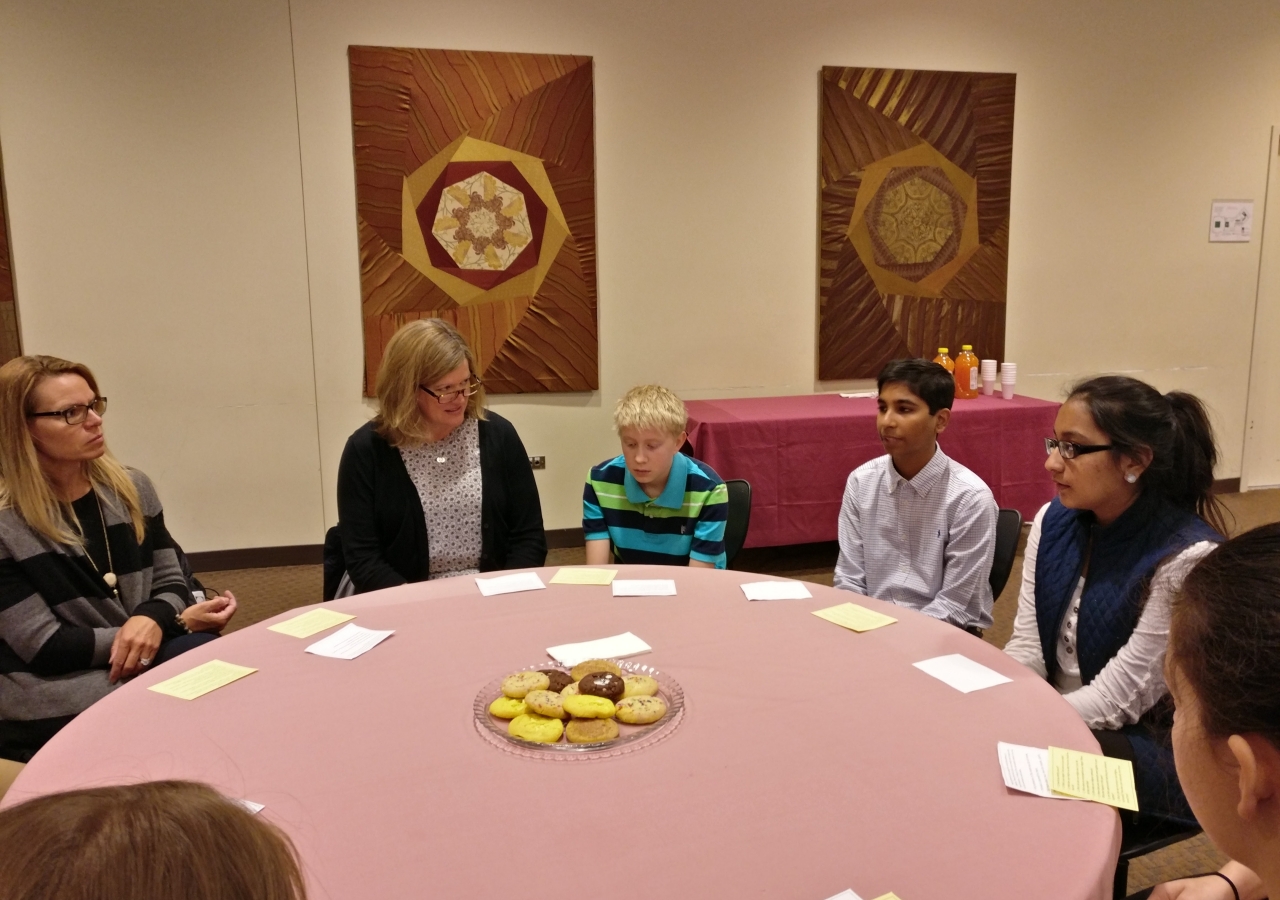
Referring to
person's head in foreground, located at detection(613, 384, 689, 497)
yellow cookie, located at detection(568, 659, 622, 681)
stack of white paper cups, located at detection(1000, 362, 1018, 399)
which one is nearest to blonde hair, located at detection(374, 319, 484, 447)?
person's head in foreground, located at detection(613, 384, 689, 497)

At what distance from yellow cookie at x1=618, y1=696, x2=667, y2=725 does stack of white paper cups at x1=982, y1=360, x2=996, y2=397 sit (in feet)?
13.3

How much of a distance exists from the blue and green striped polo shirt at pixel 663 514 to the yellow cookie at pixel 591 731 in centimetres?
119

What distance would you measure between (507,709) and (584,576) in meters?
0.74

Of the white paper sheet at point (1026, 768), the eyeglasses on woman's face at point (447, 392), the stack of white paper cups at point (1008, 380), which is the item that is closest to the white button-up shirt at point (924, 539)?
the white paper sheet at point (1026, 768)

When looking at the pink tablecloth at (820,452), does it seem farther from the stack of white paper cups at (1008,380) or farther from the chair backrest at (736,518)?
the chair backrest at (736,518)

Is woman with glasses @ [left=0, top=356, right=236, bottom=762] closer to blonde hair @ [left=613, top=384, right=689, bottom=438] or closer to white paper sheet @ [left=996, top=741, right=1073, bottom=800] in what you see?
blonde hair @ [left=613, top=384, right=689, bottom=438]

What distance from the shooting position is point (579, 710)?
4.45 feet

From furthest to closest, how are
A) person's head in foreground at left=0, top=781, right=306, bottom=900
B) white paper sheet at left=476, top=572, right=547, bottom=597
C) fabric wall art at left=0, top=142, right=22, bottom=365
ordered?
fabric wall art at left=0, top=142, right=22, bottom=365, white paper sheet at left=476, top=572, right=547, bottom=597, person's head in foreground at left=0, top=781, right=306, bottom=900

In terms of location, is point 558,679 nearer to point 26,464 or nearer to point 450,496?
point 450,496

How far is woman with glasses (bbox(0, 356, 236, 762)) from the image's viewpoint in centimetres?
191

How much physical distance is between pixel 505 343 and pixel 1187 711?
3991 millimetres

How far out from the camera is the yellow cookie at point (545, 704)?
1358 mm

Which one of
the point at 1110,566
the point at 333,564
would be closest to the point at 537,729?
the point at 1110,566

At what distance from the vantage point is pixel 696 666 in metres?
1.58
